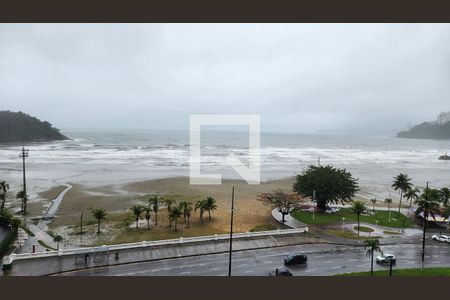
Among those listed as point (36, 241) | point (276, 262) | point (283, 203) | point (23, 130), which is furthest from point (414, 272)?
point (23, 130)

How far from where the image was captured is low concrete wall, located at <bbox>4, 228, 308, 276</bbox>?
2345 centimetres

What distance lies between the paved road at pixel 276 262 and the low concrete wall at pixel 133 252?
0.90m


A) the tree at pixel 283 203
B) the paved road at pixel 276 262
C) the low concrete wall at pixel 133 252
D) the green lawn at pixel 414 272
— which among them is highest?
the tree at pixel 283 203

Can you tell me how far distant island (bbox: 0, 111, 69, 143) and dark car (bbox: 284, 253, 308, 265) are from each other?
149314 millimetres

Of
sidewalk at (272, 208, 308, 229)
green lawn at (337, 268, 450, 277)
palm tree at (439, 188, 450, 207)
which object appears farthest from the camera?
palm tree at (439, 188, 450, 207)

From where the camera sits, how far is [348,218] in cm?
3831

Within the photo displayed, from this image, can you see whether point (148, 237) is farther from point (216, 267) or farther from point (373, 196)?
point (373, 196)

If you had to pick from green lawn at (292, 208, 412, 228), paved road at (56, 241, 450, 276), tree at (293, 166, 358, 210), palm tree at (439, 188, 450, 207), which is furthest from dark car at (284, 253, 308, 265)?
palm tree at (439, 188, 450, 207)

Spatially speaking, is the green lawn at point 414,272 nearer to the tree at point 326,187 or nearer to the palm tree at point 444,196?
the tree at point 326,187

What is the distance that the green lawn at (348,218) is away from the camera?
121 ft

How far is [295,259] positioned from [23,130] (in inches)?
6256

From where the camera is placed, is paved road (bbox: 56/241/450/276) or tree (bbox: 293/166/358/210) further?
tree (bbox: 293/166/358/210)

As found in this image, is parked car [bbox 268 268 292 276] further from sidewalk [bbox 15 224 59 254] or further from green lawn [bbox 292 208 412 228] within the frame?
sidewalk [bbox 15 224 59 254]

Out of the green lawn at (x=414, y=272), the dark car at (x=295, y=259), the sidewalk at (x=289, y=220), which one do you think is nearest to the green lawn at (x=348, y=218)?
the sidewalk at (x=289, y=220)
